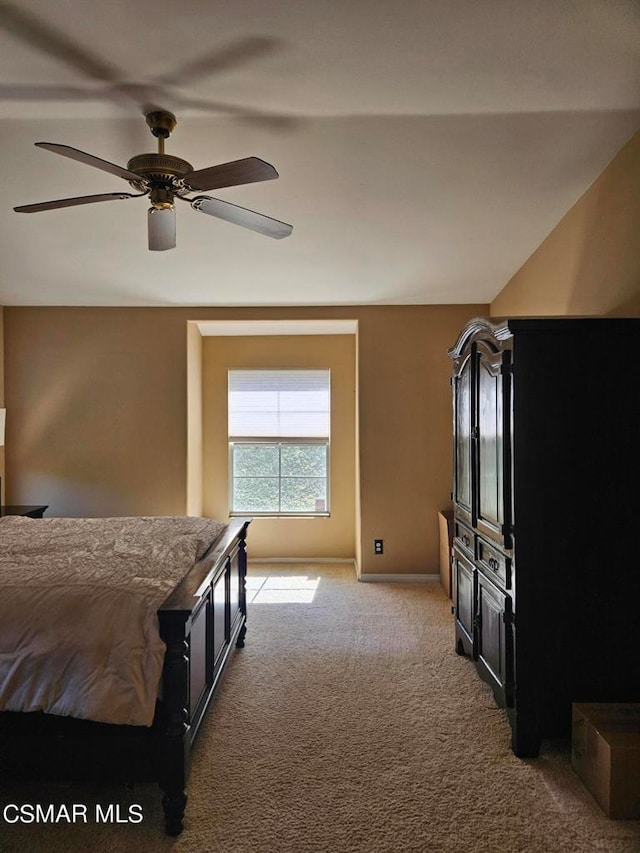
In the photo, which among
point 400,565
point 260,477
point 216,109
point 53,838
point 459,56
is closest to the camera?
point 53,838

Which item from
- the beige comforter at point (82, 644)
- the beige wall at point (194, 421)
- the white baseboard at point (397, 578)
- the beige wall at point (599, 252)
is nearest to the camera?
the beige comforter at point (82, 644)

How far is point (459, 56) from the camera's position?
6.73 ft

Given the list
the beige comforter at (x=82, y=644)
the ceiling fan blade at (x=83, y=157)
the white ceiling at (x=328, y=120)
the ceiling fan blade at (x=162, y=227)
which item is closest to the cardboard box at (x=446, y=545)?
the white ceiling at (x=328, y=120)

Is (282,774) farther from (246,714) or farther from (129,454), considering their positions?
(129,454)

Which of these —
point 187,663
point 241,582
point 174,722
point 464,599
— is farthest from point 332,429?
point 174,722

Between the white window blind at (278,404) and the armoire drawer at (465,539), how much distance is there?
2.47 meters

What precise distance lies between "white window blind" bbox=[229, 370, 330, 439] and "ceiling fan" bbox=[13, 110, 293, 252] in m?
3.03

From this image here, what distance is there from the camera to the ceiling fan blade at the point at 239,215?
2.30 meters

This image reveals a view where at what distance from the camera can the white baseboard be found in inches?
187

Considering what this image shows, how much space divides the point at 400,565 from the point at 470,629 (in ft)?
5.99

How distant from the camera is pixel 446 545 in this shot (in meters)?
4.47

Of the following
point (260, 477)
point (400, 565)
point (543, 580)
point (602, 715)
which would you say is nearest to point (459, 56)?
point (543, 580)

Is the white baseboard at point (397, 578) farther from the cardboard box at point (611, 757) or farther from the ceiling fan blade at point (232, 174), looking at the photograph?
the ceiling fan blade at point (232, 174)

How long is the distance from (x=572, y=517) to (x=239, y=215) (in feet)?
6.46
